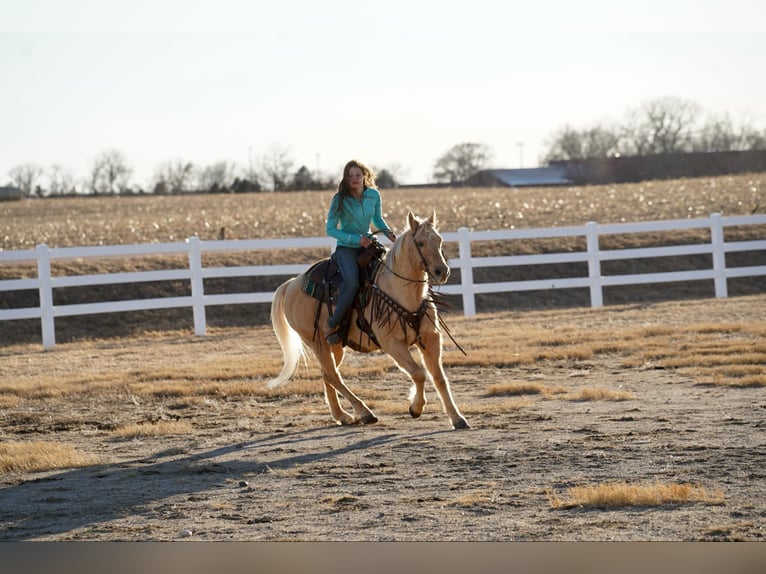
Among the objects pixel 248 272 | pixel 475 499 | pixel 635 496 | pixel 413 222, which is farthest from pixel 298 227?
pixel 635 496

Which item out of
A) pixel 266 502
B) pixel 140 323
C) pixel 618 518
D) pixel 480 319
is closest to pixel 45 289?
pixel 140 323

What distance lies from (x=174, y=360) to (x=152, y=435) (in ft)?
20.3

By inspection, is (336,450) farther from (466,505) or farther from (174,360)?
(174,360)

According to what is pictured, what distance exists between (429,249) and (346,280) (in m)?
1.23

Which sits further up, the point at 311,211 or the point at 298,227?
the point at 311,211

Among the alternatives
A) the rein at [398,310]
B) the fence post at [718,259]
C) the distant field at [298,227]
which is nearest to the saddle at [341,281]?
the rein at [398,310]

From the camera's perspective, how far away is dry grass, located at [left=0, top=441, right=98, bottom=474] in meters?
8.59

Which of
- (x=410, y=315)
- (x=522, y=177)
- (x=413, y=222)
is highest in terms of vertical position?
(x=522, y=177)

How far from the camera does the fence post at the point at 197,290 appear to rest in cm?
2052

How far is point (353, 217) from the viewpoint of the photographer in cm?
998

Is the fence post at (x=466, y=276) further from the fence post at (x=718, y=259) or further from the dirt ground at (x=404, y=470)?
the dirt ground at (x=404, y=470)

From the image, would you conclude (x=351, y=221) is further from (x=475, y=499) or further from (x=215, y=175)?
A: (x=215, y=175)

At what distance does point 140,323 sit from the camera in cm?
2355

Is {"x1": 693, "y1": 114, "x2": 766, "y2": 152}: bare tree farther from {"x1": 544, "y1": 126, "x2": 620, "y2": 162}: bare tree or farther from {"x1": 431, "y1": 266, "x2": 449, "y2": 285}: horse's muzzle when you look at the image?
{"x1": 431, "y1": 266, "x2": 449, "y2": 285}: horse's muzzle
